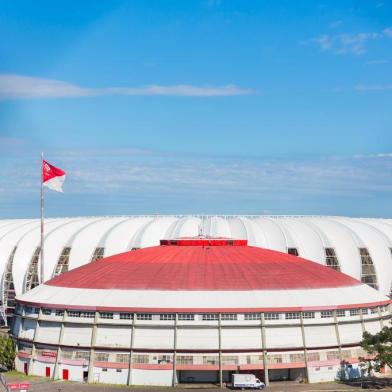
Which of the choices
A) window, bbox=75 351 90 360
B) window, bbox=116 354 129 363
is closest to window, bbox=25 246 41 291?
window, bbox=75 351 90 360

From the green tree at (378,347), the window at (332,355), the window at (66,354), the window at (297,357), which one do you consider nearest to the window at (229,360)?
the window at (297,357)

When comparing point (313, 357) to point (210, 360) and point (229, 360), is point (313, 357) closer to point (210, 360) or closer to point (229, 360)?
point (229, 360)

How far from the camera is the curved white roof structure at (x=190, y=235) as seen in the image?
128 meters

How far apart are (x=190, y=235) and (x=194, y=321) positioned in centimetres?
5190

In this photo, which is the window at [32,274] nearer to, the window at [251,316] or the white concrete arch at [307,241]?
the white concrete arch at [307,241]

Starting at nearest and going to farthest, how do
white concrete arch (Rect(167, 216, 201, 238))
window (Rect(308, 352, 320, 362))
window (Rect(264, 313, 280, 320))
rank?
1. window (Rect(308, 352, 320, 362))
2. window (Rect(264, 313, 280, 320))
3. white concrete arch (Rect(167, 216, 201, 238))

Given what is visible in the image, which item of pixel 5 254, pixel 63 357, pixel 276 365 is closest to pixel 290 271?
pixel 276 365

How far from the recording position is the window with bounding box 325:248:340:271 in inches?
5010

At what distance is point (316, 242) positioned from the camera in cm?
12962

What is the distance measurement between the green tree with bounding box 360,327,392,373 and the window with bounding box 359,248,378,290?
42.6 m

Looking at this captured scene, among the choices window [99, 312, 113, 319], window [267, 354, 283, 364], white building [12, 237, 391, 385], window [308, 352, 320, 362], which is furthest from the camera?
window [99, 312, 113, 319]

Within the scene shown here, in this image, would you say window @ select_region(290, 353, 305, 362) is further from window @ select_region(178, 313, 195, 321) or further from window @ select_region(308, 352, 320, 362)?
window @ select_region(178, 313, 195, 321)

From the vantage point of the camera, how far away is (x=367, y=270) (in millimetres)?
128000

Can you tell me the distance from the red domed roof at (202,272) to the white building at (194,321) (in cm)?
16
